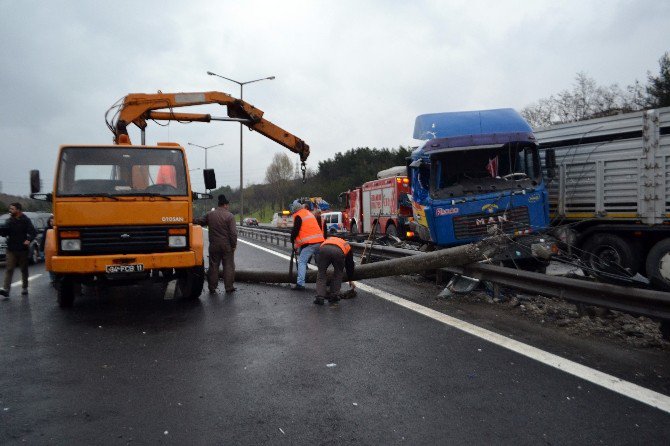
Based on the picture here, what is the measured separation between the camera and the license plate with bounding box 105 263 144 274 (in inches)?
Result: 287

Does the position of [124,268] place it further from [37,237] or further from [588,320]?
[37,237]

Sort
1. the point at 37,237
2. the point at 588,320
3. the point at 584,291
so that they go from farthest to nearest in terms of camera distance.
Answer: the point at 37,237 → the point at 588,320 → the point at 584,291

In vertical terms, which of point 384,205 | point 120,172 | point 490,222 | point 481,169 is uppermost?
point 481,169

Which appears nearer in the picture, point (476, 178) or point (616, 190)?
point (616, 190)

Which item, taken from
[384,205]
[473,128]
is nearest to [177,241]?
[473,128]

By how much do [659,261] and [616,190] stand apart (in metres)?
1.44

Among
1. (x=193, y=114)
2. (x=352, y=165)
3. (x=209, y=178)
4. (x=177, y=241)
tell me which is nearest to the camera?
(x=177, y=241)

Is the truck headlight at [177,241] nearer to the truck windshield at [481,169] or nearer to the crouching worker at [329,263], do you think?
the crouching worker at [329,263]

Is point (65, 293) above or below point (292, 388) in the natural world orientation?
above

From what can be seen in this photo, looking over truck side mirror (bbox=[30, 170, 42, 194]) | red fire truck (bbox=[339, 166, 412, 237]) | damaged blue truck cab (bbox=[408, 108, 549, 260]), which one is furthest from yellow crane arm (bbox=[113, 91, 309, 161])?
red fire truck (bbox=[339, 166, 412, 237])

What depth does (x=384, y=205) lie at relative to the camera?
20047 mm

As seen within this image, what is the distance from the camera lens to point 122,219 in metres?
7.44

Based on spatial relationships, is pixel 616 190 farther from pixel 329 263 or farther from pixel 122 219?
pixel 122 219

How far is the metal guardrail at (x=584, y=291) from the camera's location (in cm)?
496
